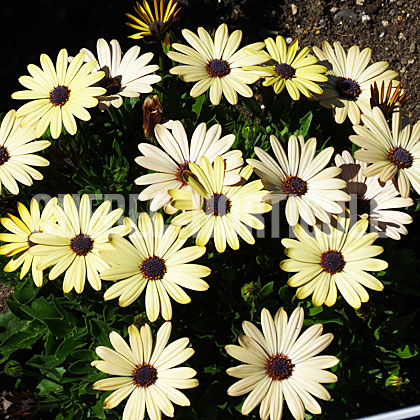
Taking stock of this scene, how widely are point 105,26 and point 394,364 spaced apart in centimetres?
335

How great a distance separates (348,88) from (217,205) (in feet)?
3.32

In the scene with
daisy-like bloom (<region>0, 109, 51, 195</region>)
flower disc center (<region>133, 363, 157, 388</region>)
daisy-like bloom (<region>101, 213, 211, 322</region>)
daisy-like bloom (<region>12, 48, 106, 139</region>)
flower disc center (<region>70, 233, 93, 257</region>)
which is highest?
daisy-like bloom (<region>12, 48, 106, 139</region>)

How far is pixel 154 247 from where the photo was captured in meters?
2.10

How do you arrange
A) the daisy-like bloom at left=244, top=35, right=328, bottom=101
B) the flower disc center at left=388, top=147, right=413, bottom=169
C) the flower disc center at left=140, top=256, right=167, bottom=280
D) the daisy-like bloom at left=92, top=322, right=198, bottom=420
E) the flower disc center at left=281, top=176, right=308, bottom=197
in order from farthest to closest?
the daisy-like bloom at left=244, top=35, right=328, bottom=101, the flower disc center at left=388, top=147, right=413, bottom=169, the flower disc center at left=281, top=176, right=308, bottom=197, the flower disc center at left=140, top=256, right=167, bottom=280, the daisy-like bloom at left=92, top=322, right=198, bottom=420

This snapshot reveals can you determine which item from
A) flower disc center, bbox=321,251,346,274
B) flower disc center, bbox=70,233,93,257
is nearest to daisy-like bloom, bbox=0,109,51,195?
flower disc center, bbox=70,233,93,257

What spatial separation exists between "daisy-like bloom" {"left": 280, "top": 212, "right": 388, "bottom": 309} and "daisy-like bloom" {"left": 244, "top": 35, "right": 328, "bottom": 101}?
614 mm

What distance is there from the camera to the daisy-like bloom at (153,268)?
1988 mm

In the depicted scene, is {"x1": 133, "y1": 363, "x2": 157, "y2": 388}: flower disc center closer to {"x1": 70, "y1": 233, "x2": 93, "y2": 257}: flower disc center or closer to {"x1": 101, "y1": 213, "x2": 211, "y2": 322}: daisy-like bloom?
{"x1": 101, "y1": 213, "x2": 211, "y2": 322}: daisy-like bloom

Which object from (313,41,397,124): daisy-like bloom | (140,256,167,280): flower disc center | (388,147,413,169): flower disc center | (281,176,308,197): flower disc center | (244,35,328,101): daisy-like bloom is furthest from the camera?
(313,41,397,124): daisy-like bloom

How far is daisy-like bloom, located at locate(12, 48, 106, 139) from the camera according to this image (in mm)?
2266

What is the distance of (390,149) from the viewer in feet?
7.68

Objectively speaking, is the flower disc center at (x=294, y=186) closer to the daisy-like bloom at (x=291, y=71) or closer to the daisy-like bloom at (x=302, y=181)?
the daisy-like bloom at (x=302, y=181)

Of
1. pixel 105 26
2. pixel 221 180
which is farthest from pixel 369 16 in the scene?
pixel 221 180

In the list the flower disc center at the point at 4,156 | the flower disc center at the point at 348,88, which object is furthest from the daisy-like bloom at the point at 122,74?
the flower disc center at the point at 348,88
